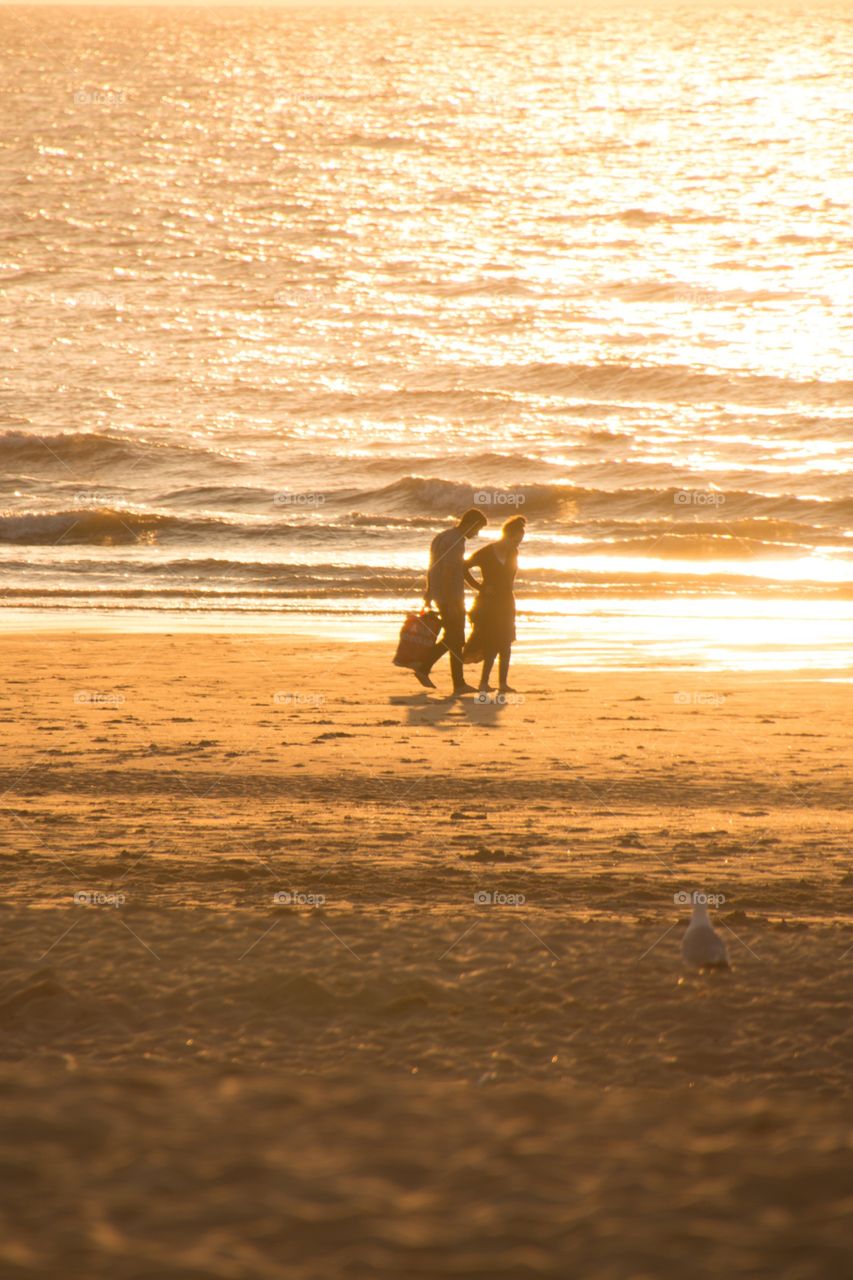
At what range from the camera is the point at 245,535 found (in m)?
27.2

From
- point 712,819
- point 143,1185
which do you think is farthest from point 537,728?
point 143,1185

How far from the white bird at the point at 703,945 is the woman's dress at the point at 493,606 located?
654 centimetres

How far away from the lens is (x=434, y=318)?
43719 mm

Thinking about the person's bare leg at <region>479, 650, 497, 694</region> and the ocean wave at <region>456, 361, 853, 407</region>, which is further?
the ocean wave at <region>456, 361, 853, 407</region>

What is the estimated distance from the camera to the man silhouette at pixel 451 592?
10.8 metres

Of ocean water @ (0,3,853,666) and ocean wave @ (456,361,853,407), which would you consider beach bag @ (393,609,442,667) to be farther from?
ocean wave @ (456,361,853,407)

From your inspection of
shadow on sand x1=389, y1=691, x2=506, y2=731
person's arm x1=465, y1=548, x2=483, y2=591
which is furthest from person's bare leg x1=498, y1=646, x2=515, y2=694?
person's arm x1=465, y1=548, x2=483, y2=591

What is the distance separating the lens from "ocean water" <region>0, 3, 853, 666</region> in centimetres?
2280

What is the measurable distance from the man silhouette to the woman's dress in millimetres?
123

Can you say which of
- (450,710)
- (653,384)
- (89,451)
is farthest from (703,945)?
(653,384)

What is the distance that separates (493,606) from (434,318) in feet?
112

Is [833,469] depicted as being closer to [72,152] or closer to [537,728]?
[537,728]

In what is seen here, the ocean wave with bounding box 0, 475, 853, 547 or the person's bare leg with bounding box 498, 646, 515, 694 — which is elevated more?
the ocean wave with bounding box 0, 475, 853, 547

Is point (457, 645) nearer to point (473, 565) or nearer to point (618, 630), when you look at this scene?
point (473, 565)
